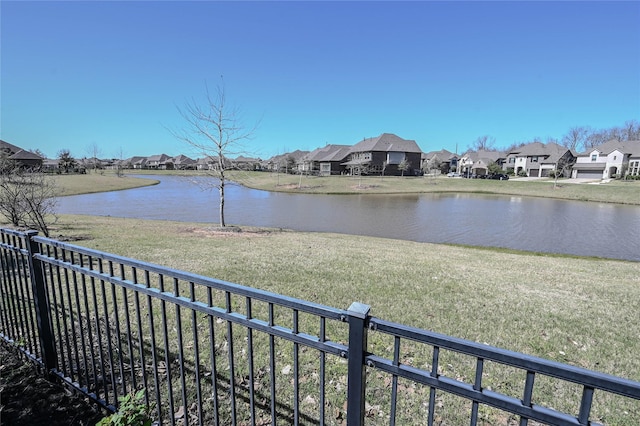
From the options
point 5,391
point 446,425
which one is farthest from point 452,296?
point 5,391

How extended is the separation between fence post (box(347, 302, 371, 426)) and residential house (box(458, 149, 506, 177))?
3378 inches

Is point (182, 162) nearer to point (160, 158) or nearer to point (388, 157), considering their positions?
point (160, 158)

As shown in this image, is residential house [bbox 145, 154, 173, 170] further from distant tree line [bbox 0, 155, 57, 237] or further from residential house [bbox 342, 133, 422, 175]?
distant tree line [bbox 0, 155, 57, 237]

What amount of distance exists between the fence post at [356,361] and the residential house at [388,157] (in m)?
65.6

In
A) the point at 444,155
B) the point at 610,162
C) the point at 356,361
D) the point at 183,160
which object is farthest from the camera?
the point at 183,160

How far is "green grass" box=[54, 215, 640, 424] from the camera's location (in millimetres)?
3672

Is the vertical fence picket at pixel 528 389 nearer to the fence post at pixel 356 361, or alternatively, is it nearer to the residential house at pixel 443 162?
the fence post at pixel 356 361

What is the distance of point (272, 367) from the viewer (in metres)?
2.03

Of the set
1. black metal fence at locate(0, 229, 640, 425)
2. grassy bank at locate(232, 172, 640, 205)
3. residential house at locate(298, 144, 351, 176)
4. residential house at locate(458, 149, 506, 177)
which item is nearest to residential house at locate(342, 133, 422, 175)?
residential house at locate(298, 144, 351, 176)

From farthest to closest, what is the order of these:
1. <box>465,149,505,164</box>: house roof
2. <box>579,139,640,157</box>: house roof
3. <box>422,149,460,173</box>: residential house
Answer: <box>465,149,505,164</box>: house roof → <box>422,149,460,173</box>: residential house → <box>579,139,640,157</box>: house roof

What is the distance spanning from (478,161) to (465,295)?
3339 inches

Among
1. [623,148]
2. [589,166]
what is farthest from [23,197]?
[623,148]

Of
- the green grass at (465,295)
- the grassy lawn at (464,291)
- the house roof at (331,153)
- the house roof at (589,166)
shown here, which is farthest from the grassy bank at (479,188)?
the green grass at (465,295)

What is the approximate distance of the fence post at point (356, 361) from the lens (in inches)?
62.5
